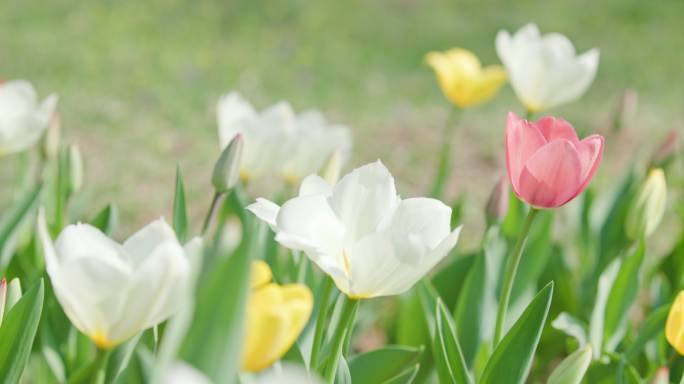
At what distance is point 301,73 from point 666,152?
11.4ft

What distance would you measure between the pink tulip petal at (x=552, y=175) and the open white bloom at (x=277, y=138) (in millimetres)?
628

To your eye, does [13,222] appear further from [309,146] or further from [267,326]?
[267,326]

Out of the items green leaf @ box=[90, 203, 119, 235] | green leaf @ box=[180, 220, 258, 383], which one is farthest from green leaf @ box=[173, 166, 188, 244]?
green leaf @ box=[180, 220, 258, 383]

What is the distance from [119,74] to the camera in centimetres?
471

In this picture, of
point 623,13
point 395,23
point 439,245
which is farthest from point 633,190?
point 623,13

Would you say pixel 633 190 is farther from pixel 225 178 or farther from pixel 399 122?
pixel 399 122

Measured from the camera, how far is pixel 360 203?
1.12 meters

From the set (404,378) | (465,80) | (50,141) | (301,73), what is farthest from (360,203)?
(301,73)

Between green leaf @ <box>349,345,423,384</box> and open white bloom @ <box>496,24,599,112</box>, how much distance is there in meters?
0.87

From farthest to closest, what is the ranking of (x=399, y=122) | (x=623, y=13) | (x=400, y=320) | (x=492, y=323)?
1. (x=623, y=13)
2. (x=399, y=122)
3. (x=400, y=320)
4. (x=492, y=323)

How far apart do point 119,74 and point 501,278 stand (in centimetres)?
328

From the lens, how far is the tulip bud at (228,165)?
1.41 meters

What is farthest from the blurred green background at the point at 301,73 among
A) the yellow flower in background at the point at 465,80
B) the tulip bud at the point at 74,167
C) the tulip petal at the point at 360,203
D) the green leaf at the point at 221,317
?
the green leaf at the point at 221,317

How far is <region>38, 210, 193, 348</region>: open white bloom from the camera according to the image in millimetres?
832
